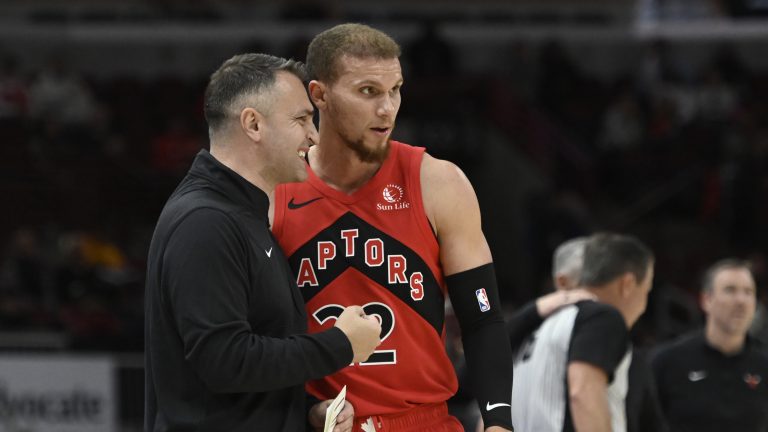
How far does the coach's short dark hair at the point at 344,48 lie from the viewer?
3.56 metres

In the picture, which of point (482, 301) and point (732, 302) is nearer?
point (482, 301)

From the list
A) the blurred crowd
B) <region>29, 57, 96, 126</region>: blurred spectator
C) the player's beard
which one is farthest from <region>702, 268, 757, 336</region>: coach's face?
<region>29, 57, 96, 126</region>: blurred spectator

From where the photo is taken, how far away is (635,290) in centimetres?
505

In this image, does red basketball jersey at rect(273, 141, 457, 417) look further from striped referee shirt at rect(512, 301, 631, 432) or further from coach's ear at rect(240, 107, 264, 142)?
striped referee shirt at rect(512, 301, 631, 432)

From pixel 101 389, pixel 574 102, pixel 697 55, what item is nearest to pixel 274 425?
pixel 101 389

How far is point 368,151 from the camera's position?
3.69 metres

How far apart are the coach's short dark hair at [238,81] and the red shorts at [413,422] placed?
1048mm

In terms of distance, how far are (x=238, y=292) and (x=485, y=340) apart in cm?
87

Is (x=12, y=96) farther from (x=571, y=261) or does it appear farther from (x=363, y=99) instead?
(x=363, y=99)

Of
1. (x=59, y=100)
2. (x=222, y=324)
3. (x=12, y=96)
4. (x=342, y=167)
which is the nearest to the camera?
(x=222, y=324)

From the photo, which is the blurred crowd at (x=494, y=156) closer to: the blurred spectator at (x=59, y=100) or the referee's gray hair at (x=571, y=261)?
the blurred spectator at (x=59, y=100)

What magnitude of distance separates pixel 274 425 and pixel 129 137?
Answer: 13118mm

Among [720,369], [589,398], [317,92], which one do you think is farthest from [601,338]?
[720,369]

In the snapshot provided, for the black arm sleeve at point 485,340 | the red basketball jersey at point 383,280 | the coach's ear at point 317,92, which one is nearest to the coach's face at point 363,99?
the coach's ear at point 317,92
